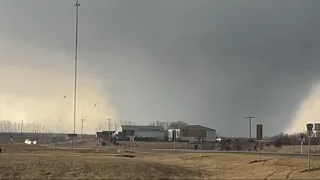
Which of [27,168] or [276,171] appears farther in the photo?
[276,171]

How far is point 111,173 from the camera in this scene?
138 feet

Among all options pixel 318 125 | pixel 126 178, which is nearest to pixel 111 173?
pixel 126 178

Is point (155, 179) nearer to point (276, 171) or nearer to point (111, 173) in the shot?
point (111, 173)

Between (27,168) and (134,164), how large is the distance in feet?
30.8

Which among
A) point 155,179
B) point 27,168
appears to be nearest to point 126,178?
point 155,179

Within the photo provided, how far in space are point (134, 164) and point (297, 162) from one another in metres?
19.0

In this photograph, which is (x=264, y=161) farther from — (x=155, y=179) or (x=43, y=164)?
(x=43, y=164)

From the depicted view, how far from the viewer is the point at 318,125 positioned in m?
47.0

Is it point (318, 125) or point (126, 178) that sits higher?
point (318, 125)

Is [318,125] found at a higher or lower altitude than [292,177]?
higher

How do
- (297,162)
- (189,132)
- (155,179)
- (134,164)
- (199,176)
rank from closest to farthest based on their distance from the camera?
(155,179) < (199,176) < (134,164) < (297,162) < (189,132)

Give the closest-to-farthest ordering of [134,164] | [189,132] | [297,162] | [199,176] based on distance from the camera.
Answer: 1. [199,176]
2. [134,164]
3. [297,162]
4. [189,132]

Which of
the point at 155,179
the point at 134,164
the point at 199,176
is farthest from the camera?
the point at 134,164

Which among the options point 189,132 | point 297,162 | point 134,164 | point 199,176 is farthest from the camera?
point 189,132
